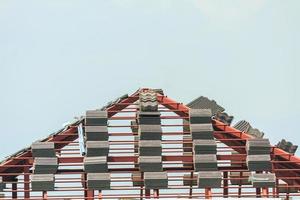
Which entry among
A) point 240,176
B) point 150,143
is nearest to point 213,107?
point 240,176

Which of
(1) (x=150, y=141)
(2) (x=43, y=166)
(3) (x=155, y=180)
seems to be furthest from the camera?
(1) (x=150, y=141)

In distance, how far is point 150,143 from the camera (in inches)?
2451

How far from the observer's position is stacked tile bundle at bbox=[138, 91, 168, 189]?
60469 millimetres

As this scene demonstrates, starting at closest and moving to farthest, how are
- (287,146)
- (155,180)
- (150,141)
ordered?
(155,180), (150,141), (287,146)

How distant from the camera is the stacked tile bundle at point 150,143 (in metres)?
60.5

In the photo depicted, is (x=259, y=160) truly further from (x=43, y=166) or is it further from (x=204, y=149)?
(x=43, y=166)

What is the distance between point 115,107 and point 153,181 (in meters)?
7.28

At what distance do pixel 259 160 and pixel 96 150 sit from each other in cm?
1055

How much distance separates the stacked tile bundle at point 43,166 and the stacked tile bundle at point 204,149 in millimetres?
9121

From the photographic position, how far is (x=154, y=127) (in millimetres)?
63219

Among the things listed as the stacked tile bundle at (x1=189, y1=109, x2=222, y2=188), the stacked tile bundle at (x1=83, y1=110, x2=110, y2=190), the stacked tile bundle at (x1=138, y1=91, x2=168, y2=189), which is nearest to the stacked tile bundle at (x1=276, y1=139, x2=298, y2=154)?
the stacked tile bundle at (x1=189, y1=109, x2=222, y2=188)

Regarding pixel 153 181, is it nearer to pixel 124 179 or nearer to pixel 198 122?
pixel 124 179

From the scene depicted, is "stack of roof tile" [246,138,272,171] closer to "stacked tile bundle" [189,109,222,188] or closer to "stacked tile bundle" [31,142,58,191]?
"stacked tile bundle" [189,109,222,188]

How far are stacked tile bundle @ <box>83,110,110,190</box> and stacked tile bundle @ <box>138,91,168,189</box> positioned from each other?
7.55 feet
